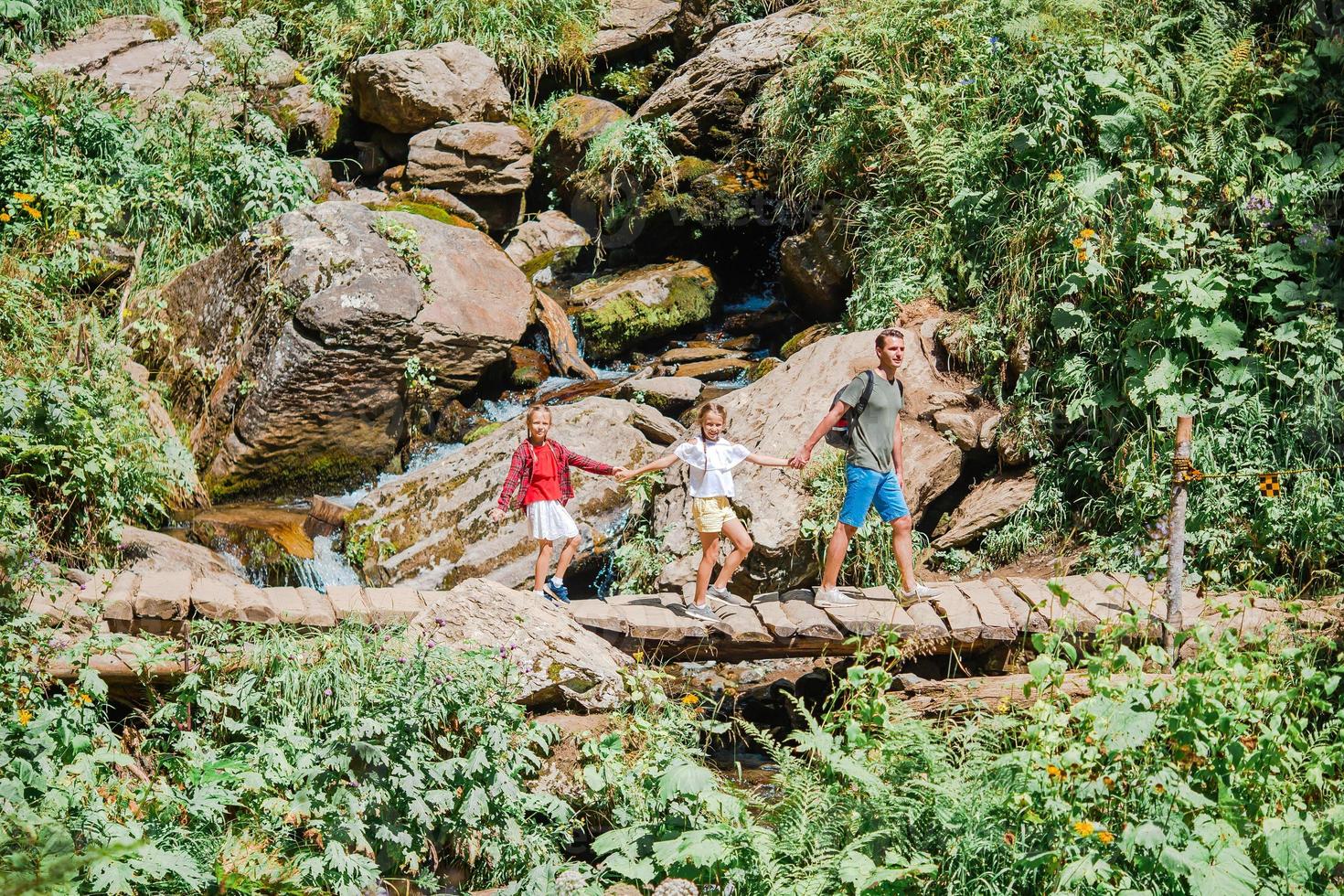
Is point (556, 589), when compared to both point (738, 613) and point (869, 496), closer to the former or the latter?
point (738, 613)

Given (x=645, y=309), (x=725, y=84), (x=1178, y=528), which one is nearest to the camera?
(x=1178, y=528)

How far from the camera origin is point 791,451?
348 inches

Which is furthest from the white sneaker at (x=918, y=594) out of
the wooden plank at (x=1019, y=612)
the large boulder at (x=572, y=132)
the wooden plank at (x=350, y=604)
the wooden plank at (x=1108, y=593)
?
the large boulder at (x=572, y=132)

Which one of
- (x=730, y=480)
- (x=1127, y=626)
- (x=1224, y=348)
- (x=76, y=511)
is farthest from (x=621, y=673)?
(x=1224, y=348)

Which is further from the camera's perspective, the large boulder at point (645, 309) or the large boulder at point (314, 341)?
the large boulder at point (645, 309)

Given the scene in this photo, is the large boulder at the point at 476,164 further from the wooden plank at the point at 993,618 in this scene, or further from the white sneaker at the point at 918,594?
the wooden plank at the point at 993,618

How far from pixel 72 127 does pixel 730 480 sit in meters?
8.88

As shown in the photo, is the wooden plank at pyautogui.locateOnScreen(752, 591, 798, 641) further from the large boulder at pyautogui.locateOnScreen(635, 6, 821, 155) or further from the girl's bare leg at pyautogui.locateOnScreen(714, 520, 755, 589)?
the large boulder at pyautogui.locateOnScreen(635, 6, 821, 155)

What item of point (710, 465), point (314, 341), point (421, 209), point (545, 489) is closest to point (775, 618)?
point (710, 465)

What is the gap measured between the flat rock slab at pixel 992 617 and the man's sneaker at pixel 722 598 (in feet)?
5.02

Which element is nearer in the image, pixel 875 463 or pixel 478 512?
pixel 875 463

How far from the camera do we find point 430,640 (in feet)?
18.9

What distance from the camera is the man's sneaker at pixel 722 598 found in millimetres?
7414

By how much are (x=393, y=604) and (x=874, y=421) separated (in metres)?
3.38
